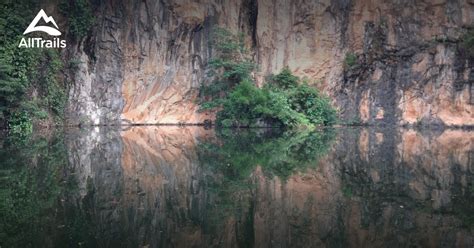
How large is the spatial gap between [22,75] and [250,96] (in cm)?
1174

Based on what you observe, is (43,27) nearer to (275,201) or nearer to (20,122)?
(20,122)

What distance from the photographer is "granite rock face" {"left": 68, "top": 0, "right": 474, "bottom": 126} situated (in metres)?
29.5

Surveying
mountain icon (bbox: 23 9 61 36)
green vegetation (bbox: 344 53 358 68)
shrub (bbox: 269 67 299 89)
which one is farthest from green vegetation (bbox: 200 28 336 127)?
mountain icon (bbox: 23 9 61 36)

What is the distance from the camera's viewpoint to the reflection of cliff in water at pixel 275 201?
16.5ft

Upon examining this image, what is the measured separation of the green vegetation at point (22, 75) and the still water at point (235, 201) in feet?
34.9

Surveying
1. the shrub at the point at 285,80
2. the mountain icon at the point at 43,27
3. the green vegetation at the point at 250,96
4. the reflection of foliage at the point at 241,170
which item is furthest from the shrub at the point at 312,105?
the reflection of foliage at the point at 241,170

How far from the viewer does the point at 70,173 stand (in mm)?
8883

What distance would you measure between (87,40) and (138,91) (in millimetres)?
4504

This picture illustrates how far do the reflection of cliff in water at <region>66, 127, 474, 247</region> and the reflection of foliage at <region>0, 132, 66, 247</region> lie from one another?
Result: 1.43 ft

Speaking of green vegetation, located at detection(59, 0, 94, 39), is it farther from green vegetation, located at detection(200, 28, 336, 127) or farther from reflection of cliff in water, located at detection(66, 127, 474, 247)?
reflection of cliff in water, located at detection(66, 127, 474, 247)

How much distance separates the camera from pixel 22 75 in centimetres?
2125

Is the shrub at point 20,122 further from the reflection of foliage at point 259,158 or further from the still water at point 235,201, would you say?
the reflection of foliage at point 259,158

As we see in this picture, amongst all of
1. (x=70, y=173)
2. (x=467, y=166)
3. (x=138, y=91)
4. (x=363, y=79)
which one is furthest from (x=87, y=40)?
(x=467, y=166)

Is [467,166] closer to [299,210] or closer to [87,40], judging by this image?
[299,210]
